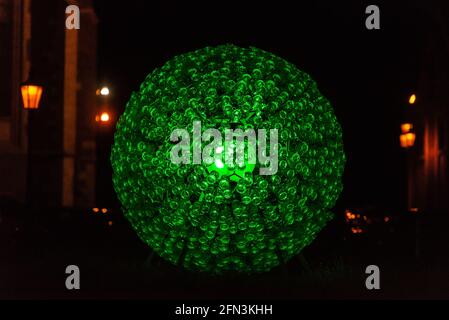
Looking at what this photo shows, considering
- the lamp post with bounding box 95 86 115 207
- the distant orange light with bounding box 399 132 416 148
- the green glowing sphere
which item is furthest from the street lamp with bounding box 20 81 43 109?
the lamp post with bounding box 95 86 115 207

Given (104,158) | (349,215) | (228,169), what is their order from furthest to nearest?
(104,158) → (349,215) → (228,169)

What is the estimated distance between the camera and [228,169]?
761cm

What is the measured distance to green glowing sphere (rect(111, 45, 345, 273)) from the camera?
7.67 m

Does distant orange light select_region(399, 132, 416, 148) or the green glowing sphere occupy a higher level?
distant orange light select_region(399, 132, 416, 148)

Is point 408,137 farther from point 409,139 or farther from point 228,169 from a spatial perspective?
point 228,169

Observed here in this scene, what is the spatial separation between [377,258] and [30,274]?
5714mm

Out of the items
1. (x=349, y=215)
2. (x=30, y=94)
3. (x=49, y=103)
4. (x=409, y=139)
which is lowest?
(x=349, y=215)

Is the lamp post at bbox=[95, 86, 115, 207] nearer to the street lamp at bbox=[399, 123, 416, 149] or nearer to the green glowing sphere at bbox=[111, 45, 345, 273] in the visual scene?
the street lamp at bbox=[399, 123, 416, 149]

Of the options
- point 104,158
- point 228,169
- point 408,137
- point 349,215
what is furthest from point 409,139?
point 104,158

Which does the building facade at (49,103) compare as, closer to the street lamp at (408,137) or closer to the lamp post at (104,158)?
the lamp post at (104,158)

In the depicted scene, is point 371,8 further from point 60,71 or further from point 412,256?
point 60,71

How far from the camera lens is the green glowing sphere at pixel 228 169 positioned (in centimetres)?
767

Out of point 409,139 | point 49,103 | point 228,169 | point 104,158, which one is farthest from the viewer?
point 104,158

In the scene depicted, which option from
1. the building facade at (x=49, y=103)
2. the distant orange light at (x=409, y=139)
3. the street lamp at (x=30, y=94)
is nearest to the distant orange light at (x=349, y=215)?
the distant orange light at (x=409, y=139)
